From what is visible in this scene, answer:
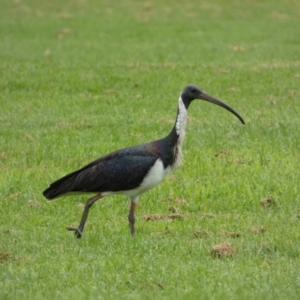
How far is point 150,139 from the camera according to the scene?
13820 mm

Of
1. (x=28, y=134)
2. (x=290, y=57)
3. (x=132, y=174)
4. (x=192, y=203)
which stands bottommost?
(x=290, y=57)

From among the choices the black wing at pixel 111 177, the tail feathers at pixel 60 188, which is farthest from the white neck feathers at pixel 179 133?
the tail feathers at pixel 60 188

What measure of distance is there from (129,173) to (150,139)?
4.42 meters

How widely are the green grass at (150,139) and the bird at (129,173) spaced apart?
1.33 ft

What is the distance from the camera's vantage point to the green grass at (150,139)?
795 centimetres

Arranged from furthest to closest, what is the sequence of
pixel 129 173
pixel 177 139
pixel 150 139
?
pixel 150 139 < pixel 177 139 < pixel 129 173

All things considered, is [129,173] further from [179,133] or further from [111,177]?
[179,133]

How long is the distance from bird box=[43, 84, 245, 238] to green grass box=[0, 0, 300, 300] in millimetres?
405

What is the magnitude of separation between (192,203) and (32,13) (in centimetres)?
2050

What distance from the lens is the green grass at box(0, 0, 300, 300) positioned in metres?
7.95

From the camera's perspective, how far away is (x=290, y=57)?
2105 centimetres

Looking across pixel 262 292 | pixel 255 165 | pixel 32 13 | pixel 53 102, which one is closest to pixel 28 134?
pixel 53 102

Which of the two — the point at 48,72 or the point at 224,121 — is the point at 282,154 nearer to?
Answer: the point at 224,121

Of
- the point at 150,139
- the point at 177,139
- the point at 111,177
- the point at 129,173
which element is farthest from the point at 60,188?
the point at 150,139
